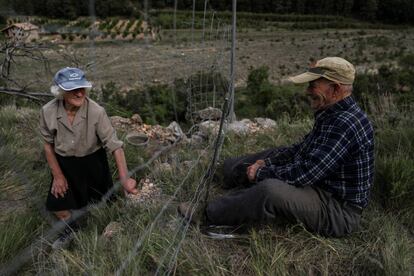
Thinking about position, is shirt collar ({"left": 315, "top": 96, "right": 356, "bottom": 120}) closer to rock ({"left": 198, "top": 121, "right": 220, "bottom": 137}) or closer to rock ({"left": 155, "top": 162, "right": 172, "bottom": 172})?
rock ({"left": 155, "top": 162, "right": 172, "bottom": 172})

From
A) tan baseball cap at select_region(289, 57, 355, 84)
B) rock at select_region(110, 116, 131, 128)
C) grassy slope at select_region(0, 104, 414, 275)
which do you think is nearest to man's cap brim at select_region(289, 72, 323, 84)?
tan baseball cap at select_region(289, 57, 355, 84)

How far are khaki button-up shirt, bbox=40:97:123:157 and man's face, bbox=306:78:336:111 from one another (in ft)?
3.82

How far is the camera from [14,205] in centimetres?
310

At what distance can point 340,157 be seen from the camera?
7.10 ft

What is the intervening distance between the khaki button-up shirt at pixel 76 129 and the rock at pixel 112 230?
43cm

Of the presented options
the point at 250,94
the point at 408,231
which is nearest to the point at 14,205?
the point at 408,231

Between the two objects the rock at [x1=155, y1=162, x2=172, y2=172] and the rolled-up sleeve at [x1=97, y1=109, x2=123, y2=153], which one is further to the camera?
the rock at [x1=155, y1=162, x2=172, y2=172]

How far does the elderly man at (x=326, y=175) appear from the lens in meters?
2.17

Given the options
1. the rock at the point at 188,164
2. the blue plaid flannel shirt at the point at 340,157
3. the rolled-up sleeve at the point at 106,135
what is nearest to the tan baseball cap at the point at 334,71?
the blue plaid flannel shirt at the point at 340,157

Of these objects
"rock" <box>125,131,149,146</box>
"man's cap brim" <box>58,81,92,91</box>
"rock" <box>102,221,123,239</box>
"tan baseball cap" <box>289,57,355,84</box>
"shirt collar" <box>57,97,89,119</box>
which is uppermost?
"tan baseball cap" <box>289,57,355,84</box>

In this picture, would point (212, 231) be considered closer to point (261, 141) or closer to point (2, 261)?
point (2, 261)

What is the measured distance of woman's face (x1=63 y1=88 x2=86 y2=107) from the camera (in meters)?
2.40

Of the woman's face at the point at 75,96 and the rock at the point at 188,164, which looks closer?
the woman's face at the point at 75,96

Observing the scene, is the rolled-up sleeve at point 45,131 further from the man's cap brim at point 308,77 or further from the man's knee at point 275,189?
the man's cap brim at point 308,77
